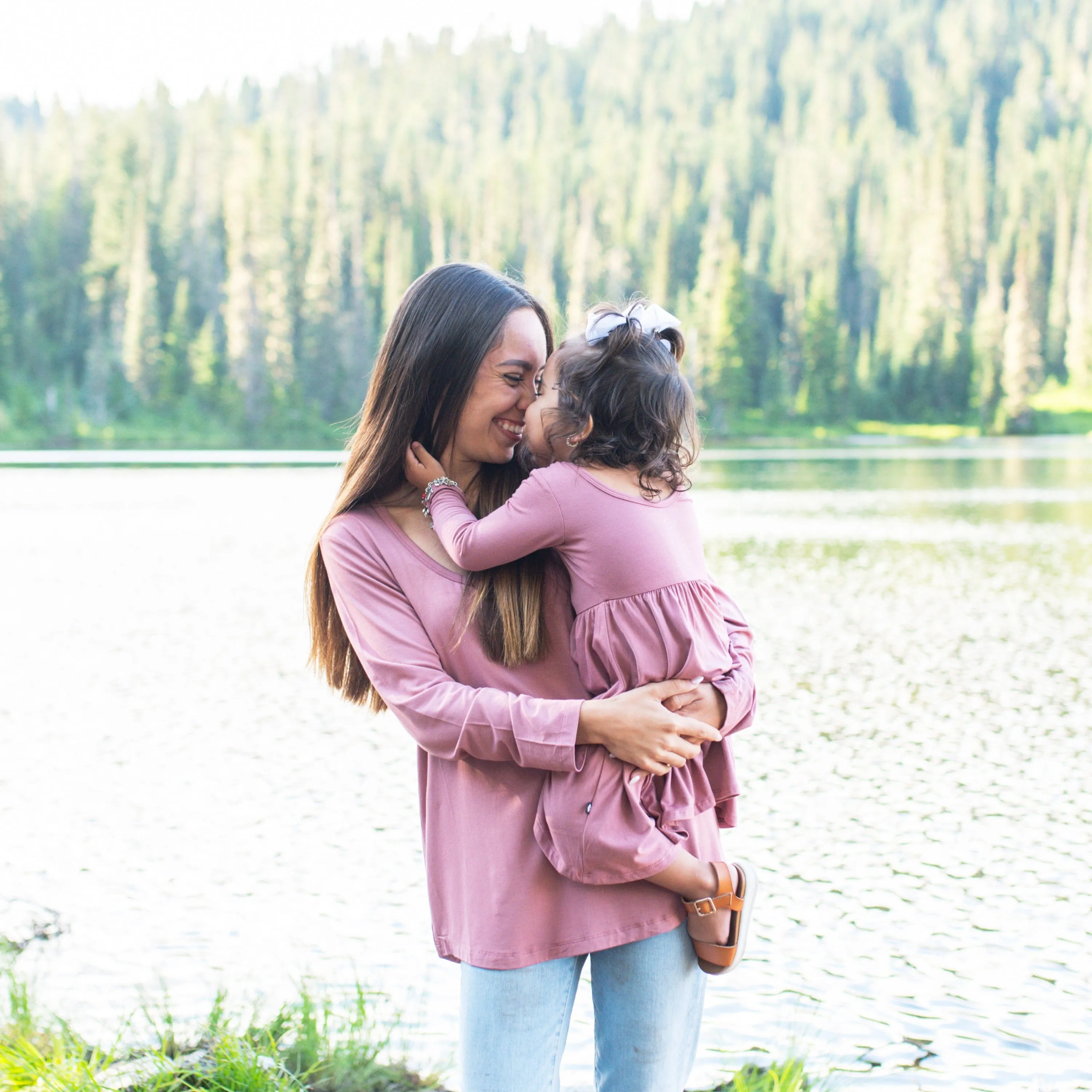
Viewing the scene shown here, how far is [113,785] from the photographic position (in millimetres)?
8133

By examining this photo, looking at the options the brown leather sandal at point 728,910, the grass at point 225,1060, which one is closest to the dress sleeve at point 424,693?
the brown leather sandal at point 728,910

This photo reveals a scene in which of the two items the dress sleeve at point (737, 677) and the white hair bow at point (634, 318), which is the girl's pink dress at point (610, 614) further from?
the white hair bow at point (634, 318)

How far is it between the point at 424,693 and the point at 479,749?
0.14 metres

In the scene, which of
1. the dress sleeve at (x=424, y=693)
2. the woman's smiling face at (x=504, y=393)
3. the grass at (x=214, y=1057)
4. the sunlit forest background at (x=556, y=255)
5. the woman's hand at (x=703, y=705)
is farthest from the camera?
the sunlit forest background at (x=556, y=255)

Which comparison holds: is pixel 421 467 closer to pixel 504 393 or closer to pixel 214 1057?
pixel 504 393

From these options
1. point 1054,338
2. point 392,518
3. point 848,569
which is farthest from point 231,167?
point 392,518

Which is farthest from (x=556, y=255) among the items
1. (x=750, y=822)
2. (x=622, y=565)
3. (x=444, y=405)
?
(x=622, y=565)

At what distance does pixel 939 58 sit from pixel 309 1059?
163467 millimetres

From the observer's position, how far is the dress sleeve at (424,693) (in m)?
1.99

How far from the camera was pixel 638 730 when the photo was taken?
2.01m

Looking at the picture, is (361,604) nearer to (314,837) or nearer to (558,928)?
(558,928)

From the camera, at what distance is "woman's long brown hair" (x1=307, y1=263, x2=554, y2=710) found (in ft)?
7.00

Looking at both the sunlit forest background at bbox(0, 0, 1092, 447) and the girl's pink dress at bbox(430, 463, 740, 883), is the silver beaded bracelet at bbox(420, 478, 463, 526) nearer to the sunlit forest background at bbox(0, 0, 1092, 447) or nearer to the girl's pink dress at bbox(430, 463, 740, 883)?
the girl's pink dress at bbox(430, 463, 740, 883)

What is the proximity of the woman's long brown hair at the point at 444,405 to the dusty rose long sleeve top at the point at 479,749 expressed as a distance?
0.04 meters
